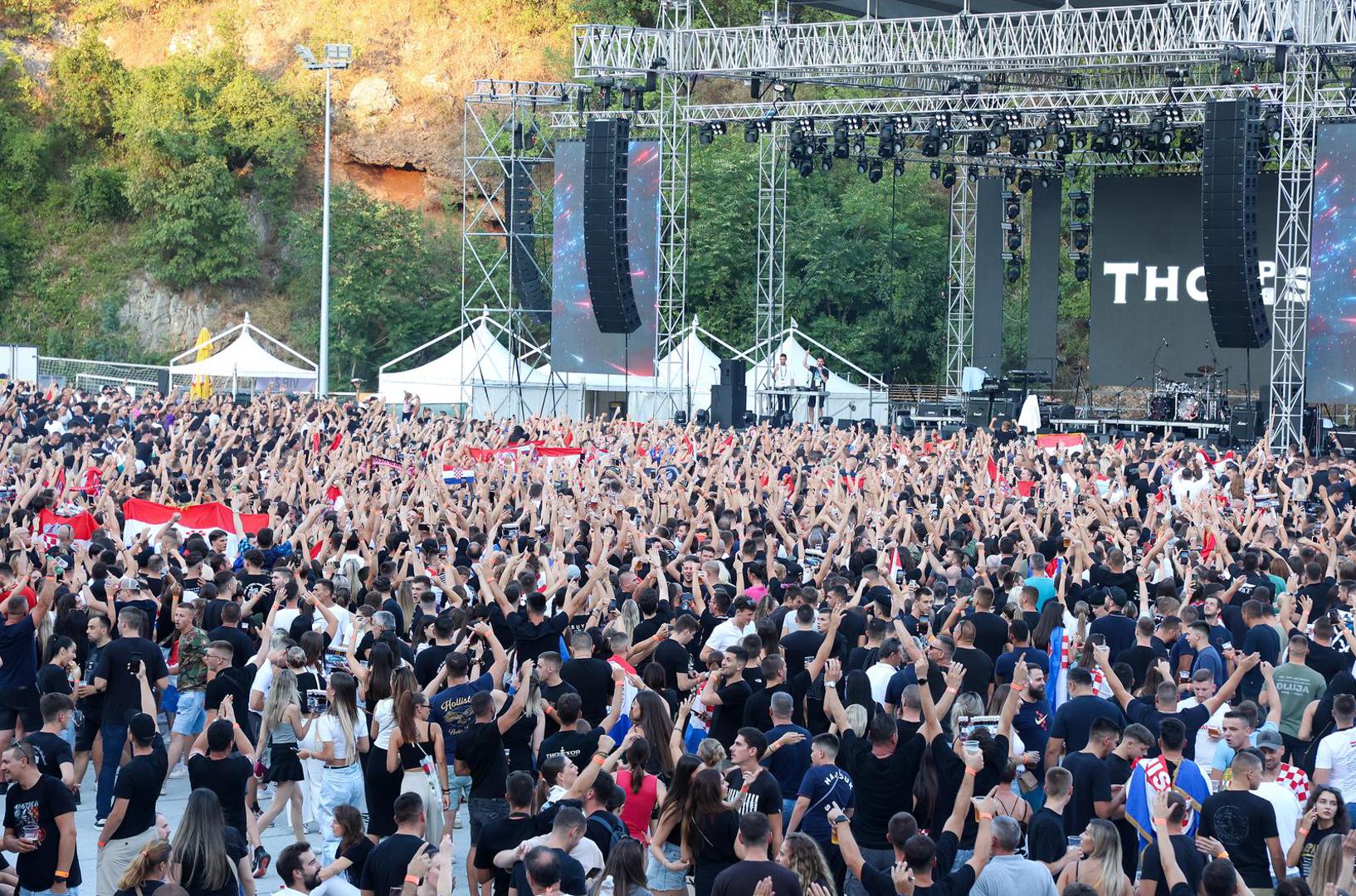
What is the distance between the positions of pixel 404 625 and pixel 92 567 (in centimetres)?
193

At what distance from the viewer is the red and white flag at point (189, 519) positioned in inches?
520

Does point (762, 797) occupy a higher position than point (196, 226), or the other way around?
point (196, 226)

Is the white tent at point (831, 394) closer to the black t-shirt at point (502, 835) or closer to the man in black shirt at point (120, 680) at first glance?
the man in black shirt at point (120, 680)

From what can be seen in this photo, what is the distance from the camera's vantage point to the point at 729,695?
7828 mm

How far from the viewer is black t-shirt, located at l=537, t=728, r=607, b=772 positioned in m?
7.00

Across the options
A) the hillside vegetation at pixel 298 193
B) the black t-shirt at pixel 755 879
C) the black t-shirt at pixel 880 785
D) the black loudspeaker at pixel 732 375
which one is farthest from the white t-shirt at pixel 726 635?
the hillside vegetation at pixel 298 193

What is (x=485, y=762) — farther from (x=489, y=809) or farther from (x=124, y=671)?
(x=124, y=671)

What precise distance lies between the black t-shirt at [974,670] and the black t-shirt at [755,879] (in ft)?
9.27

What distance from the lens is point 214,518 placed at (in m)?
13.5

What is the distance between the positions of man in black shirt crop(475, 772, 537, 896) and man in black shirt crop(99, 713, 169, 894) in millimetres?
1393

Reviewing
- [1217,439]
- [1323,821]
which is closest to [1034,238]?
[1217,439]

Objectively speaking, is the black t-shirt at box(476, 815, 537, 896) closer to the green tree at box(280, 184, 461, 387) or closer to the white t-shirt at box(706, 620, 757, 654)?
the white t-shirt at box(706, 620, 757, 654)

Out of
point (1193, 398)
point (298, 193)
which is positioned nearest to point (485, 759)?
point (1193, 398)

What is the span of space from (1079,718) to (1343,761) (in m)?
1.10
